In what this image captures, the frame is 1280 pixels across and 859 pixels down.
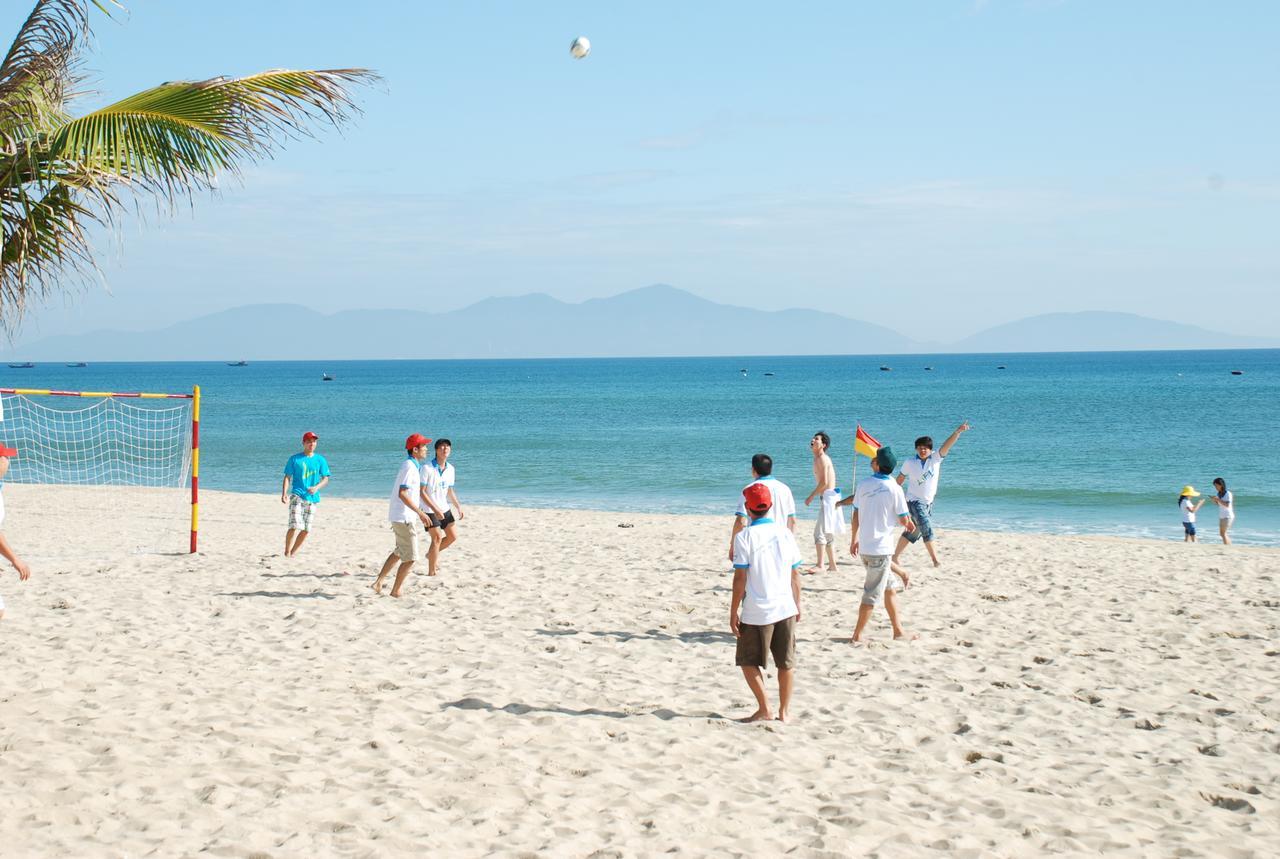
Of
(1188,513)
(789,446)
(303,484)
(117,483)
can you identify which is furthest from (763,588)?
(789,446)

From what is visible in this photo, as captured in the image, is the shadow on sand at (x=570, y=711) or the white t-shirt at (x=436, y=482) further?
the white t-shirt at (x=436, y=482)

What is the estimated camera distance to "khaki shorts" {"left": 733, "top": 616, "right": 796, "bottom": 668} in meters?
5.89

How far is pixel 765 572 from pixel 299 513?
23.6 feet

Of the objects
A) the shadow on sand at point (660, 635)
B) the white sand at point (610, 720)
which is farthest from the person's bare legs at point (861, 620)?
the shadow on sand at point (660, 635)

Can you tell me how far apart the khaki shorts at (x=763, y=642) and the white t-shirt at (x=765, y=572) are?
57 mm

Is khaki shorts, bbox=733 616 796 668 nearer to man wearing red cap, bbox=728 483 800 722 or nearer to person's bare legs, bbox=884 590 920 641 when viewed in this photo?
man wearing red cap, bbox=728 483 800 722

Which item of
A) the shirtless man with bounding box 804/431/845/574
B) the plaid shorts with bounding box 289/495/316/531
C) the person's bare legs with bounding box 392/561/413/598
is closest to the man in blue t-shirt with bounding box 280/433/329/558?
the plaid shorts with bounding box 289/495/316/531

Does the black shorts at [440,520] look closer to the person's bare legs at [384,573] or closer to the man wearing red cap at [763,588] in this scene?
the person's bare legs at [384,573]

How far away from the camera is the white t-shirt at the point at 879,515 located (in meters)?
7.74

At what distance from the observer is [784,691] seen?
611 cm

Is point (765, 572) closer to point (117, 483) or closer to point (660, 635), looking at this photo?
point (660, 635)

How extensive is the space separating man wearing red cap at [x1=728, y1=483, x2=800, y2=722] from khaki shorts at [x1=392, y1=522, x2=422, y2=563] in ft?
14.2

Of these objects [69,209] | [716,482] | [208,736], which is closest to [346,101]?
[69,209]

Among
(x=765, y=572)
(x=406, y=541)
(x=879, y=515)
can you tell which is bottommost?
(x=406, y=541)
